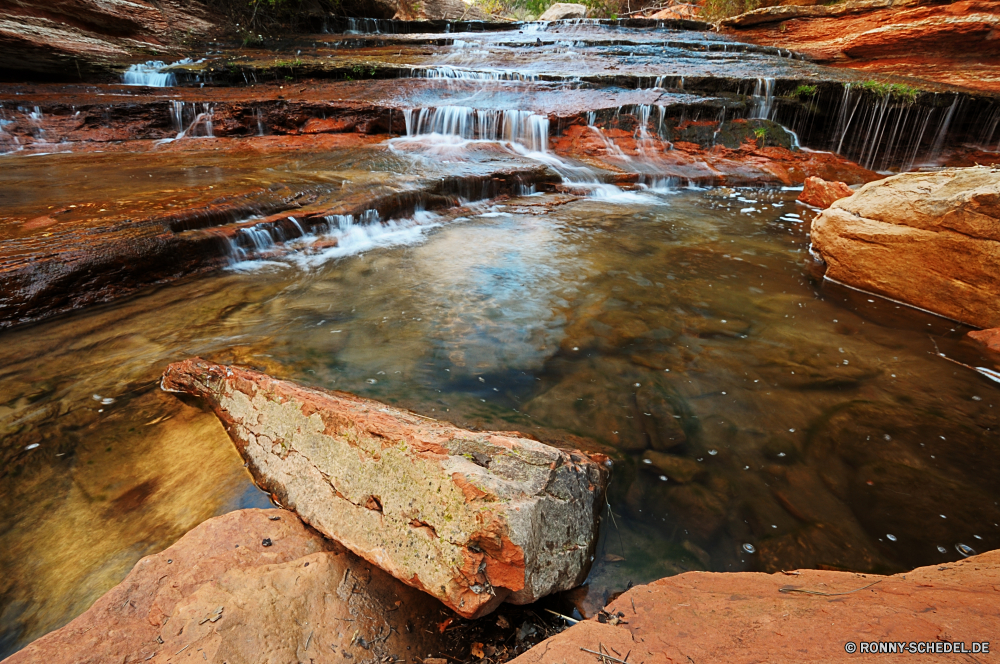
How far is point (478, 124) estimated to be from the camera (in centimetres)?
921

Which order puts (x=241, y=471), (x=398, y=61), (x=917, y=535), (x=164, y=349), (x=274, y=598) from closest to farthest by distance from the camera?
(x=274, y=598) < (x=917, y=535) < (x=241, y=471) < (x=164, y=349) < (x=398, y=61)

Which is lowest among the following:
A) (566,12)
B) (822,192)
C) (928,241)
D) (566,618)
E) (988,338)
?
(566,618)

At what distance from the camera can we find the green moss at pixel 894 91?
355 inches

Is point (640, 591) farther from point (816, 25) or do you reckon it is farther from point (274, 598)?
point (816, 25)

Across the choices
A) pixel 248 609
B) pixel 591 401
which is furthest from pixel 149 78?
pixel 248 609

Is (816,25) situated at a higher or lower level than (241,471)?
higher

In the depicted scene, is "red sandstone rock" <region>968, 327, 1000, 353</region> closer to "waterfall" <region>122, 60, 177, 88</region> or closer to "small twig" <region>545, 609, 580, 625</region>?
"small twig" <region>545, 609, 580, 625</region>

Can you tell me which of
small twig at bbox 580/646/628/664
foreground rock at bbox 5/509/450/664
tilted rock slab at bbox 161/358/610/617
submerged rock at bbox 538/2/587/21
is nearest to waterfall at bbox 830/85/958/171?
tilted rock slab at bbox 161/358/610/617

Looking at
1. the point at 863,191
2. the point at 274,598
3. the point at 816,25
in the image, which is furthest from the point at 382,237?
the point at 816,25

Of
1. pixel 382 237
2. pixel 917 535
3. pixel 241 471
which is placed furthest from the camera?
pixel 382 237

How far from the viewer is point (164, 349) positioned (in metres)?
3.18

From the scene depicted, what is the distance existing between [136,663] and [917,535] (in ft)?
10.1

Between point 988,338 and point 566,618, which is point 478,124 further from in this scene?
point 566,618

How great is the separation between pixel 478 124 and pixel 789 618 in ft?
31.1
